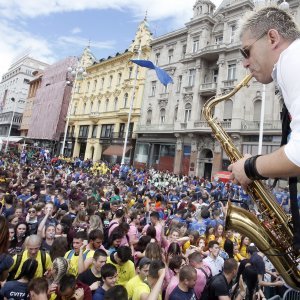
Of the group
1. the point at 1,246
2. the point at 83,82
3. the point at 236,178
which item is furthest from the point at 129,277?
the point at 83,82

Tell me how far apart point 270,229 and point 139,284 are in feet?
8.59

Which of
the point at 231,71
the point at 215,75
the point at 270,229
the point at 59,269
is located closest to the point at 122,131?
the point at 215,75

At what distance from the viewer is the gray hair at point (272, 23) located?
197cm

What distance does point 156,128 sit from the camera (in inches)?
1332

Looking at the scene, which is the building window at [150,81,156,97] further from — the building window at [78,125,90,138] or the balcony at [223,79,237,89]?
the building window at [78,125,90,138]

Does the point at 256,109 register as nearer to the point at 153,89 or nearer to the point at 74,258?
the point at 153,89

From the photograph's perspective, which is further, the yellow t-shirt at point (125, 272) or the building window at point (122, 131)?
the building window at point (122, 131)

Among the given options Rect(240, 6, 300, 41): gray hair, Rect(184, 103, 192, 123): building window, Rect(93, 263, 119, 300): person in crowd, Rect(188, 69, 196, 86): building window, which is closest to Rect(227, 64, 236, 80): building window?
Rect(188, 69, 196, 86): building window

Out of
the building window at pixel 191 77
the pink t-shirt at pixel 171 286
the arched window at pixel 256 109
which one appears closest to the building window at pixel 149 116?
the building window at pixel 191 77

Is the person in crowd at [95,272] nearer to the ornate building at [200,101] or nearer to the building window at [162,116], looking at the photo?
the ornate building at [200,101]

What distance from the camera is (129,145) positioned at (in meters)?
37.3

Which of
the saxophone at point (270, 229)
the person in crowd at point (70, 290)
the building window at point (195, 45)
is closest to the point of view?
the saxophone at point (270, 229)

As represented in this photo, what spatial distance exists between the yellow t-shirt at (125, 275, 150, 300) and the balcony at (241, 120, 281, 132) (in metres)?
20.9

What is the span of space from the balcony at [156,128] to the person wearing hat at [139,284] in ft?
89.5
